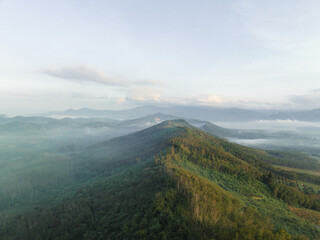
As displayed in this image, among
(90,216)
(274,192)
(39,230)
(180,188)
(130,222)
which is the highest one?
(180,188)

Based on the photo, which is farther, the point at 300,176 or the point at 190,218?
the point at 300,176

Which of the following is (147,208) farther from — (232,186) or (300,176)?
(300,176)

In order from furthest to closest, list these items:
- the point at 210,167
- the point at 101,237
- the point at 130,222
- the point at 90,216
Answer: the point at 210,167, the point at 90,216, the point at 101,237, the point at 130,222

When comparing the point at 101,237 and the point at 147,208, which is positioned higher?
the point at 147,208

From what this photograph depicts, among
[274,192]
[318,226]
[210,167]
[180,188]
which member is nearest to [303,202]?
[274,192]

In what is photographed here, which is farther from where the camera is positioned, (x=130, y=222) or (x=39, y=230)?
(x=39, y=230)

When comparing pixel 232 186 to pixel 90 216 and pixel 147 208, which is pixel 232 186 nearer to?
pixel 147 208

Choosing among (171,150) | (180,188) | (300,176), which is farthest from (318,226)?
(300,176)

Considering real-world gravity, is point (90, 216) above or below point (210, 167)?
below

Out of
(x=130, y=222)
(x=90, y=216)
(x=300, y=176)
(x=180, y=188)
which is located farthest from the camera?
(x=300, y=176)
